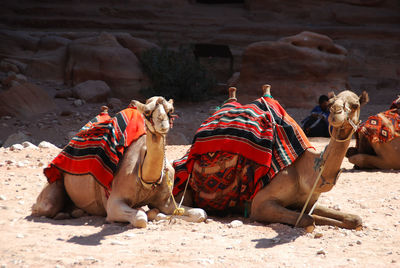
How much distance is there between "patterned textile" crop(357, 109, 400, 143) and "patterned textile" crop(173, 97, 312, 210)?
11.3ft

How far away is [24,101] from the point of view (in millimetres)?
14781

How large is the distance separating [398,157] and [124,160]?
5.18m

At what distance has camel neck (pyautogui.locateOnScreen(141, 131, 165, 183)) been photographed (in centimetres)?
517

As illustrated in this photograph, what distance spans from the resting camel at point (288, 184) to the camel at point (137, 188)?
37cm

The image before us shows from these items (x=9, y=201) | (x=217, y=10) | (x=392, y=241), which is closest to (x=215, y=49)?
(x=217, y=10)

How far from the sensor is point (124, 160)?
582cm

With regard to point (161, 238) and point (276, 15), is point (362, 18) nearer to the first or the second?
point (276, 15)

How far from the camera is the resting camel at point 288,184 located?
196 inches

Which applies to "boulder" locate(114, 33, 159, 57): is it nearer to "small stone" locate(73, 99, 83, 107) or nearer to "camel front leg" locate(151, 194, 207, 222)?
"small stone" locate(73, 99, 83, 107)

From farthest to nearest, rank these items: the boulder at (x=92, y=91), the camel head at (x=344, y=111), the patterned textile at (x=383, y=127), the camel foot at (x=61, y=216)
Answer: the boulder at (x=92, y=91), the patterned textile at (x=383, y=127), the camel foot at (x=61, y=216), the camel head at (x=344, y=111)

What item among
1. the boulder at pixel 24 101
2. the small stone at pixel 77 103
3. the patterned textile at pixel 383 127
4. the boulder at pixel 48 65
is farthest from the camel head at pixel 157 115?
the boulder at pixel 48 65

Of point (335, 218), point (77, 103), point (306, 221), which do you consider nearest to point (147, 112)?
point (306, 221)

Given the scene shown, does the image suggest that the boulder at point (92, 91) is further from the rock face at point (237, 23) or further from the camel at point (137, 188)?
the camel at point (137, 188)

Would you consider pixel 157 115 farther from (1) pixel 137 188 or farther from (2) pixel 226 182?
(2) pixel 226 182
